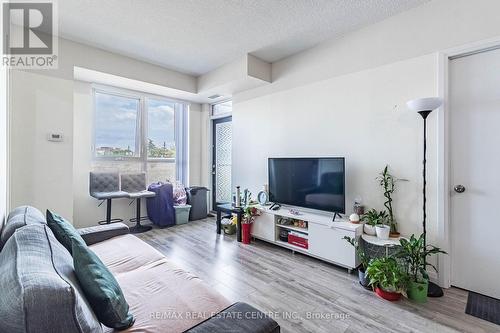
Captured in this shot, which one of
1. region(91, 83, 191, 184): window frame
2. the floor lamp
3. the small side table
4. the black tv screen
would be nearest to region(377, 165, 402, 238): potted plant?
the small side table

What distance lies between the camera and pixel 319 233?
2.82m

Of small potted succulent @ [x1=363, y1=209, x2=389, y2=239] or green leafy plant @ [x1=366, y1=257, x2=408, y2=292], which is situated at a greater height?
small potted succulent @ [x1=363, y1=209, x2=389, y2=239]

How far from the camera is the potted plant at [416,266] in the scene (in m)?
2.07

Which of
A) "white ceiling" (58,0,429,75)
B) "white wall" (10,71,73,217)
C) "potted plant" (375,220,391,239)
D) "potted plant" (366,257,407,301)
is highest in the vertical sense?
"white ceiling" (58,0,429,75)

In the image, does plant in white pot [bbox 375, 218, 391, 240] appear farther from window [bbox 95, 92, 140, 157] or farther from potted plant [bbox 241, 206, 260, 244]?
window [bbox 95, 92, 140, 157]

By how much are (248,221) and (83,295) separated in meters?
2.63

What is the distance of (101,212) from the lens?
4.09 meters

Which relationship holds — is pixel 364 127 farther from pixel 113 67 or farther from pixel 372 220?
pixel 113 67

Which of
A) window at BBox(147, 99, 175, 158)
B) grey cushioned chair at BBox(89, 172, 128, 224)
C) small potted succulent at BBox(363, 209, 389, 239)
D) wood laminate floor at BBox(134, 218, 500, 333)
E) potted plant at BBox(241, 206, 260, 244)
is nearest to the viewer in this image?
wood laminate floor at BBox(134, 218, 500, 333)

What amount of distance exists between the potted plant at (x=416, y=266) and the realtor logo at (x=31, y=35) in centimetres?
423

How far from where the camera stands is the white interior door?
6.95ft

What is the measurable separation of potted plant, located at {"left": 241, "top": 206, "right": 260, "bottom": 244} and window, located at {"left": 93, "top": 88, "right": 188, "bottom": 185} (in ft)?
7.12

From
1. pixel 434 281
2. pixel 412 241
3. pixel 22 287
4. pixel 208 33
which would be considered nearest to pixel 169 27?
pixel 208 33

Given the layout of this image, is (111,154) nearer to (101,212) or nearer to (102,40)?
(101,212)
